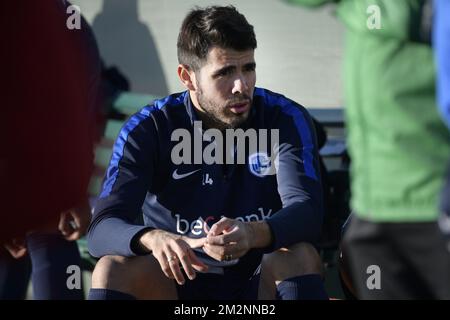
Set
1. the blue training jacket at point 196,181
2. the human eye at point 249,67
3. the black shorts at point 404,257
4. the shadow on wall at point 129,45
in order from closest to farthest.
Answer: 1. the black shorts at point 404,257
2. the blue training jacket at point 196,181
3. the human eye at point 249,67
4. the shadow on wall at point 129,45

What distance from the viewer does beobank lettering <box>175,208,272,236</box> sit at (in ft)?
10.6

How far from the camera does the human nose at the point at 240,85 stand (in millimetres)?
3238

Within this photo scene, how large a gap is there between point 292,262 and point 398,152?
91cm

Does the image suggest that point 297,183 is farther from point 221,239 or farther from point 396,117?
point 396,117

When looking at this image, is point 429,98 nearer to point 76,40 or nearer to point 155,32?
point 76,40

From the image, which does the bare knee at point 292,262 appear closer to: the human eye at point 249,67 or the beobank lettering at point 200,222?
the beobank lettering at point 200,222

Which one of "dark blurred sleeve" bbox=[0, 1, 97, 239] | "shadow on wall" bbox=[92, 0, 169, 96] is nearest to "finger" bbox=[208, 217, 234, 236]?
"dark blurred sleeve" bbox=[0, 1, 97, 239]

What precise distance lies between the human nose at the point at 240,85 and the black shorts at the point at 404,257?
1.07 m

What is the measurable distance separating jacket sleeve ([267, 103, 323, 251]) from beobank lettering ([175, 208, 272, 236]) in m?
0.12

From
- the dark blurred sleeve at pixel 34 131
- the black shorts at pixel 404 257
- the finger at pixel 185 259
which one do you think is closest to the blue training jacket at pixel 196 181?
the finger at pixel 185 259

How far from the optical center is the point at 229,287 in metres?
3.25

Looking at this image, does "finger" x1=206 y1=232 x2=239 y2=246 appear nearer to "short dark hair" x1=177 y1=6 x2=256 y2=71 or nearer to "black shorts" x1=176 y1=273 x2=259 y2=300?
"black shorts" x1=176 y1=273 x2=259 y2=300
